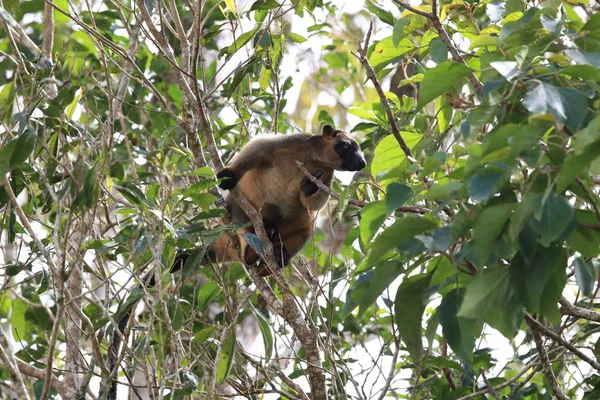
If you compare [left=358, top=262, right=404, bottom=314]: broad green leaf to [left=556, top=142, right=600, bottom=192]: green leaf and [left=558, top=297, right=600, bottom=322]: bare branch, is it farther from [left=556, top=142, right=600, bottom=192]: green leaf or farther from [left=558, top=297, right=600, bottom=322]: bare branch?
[left=558, top=297, right=600, bottom=322]: bare branch

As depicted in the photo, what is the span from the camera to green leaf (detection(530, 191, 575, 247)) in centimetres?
240

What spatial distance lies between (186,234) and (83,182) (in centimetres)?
109

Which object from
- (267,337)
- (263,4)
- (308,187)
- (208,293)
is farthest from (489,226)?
(308,187)

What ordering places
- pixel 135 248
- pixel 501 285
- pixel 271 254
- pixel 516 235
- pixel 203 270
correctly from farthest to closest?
pixel 203 270
pixel 271 254
pixel 135 248
pixel 501 285
pixel 516 235

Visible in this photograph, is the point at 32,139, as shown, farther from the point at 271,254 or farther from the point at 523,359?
the point at 523,359

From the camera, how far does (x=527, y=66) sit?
2875mm

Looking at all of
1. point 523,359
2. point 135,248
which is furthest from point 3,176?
point 523,359

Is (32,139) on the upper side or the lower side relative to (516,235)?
upper

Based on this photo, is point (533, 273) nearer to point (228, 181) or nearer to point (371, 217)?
point (371, 217)

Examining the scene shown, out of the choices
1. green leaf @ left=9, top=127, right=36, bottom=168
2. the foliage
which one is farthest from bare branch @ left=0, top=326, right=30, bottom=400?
green leaf @ left=9, top=127, right=36, bottom=168

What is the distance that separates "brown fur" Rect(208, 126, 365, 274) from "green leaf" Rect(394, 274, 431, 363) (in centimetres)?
350

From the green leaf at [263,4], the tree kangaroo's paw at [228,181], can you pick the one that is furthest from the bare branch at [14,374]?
the green leaf at [263,4]

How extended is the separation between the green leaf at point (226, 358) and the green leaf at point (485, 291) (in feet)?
4.56

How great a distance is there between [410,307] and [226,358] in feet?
3.38
